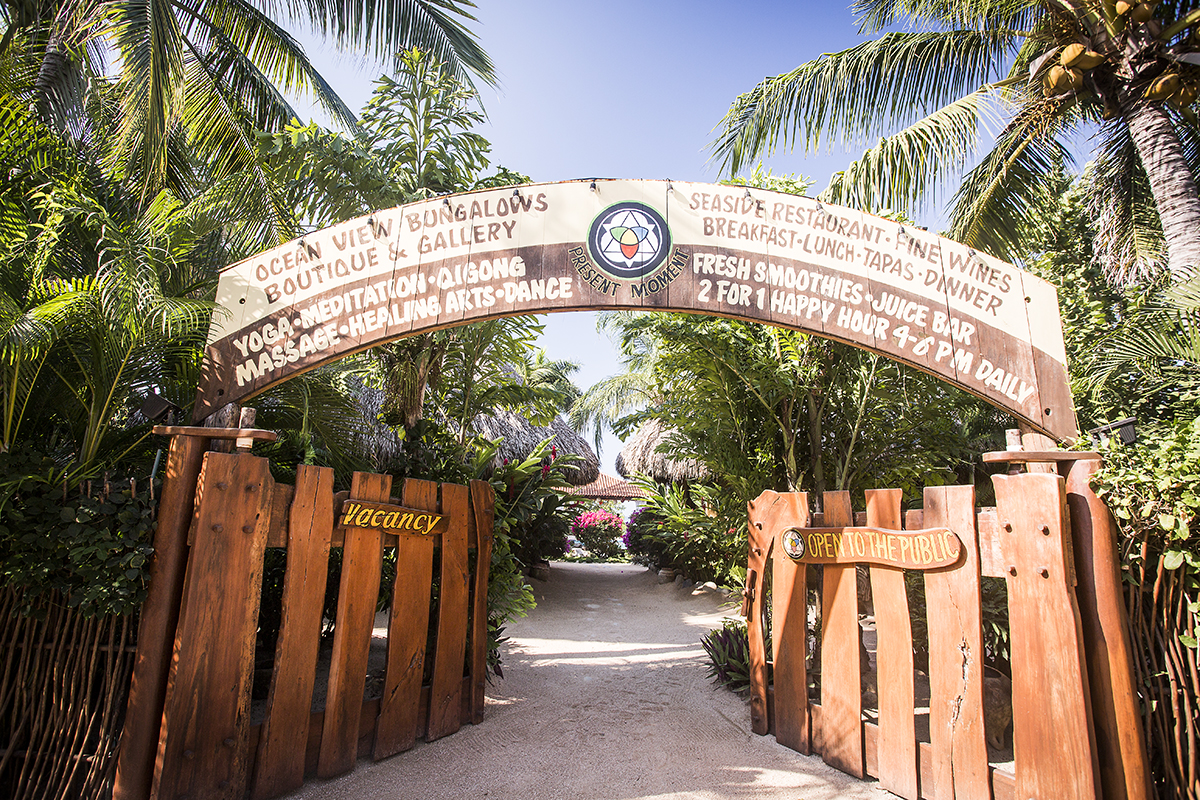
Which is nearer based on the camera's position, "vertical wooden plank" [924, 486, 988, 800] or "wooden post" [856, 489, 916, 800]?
"vertical wooden plank" [924, 486, 988, 800]

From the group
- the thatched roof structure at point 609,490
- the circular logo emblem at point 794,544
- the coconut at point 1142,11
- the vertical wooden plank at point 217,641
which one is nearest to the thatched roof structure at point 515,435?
the vertical wooden plank at point 217,641

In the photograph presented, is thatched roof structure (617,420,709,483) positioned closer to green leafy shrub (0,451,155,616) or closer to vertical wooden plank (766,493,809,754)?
vertical wooden plank (766,493,809,754)

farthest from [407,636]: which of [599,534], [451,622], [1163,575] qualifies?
[599,534]

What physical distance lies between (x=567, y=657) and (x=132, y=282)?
15.7 ft

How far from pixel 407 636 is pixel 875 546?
2614 millimetres

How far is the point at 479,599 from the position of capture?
3.99 meters

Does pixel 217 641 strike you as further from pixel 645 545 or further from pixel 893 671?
pixel 645 545

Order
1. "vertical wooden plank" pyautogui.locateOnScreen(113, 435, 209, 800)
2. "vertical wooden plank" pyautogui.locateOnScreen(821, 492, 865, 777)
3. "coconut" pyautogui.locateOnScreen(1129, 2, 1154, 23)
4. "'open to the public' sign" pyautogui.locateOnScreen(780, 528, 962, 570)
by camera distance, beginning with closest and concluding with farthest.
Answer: "vertical wooden plank" pyautogui.locateOnScreen(113, 435, 209, 800) < "'open to the public' sign" pyautogui.locateOnScreen(780, 528, 962, 570) < "vertical wooden plank" pyautogui.locateOnScreen(821, 492, 865, 777) < "coconut" pyautogui.locateOnScreen(1129, 2, 1154, 23)

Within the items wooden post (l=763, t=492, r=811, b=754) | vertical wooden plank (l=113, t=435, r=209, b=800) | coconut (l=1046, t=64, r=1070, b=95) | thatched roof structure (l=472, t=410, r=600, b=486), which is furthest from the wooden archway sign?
thatched roof structure (l=472, t=410, r=600, b=486)

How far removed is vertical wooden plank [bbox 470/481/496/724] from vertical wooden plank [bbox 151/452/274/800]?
1.41 metres

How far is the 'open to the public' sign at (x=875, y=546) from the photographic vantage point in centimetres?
291

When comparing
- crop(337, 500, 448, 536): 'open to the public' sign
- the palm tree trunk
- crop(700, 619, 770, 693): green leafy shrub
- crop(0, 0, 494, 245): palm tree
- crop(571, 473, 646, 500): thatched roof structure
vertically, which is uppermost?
crop(0, 0, 494, 245): palm tree

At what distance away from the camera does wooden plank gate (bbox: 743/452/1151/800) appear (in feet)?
7.90

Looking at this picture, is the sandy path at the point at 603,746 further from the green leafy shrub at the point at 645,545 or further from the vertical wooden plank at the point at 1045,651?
the green leafy shrub at the point at 645,545
